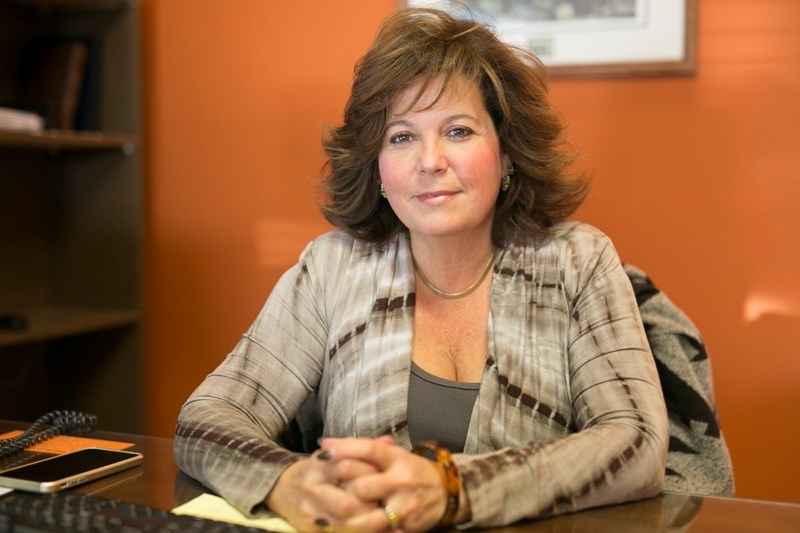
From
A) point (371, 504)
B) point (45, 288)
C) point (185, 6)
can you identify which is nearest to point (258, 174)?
point (185, 6)

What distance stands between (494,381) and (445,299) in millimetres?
251

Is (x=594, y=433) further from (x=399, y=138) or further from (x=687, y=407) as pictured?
(x=399, y=138)

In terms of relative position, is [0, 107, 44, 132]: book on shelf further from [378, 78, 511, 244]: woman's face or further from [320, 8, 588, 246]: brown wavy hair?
[378, 78, 511, 244]: woman's face

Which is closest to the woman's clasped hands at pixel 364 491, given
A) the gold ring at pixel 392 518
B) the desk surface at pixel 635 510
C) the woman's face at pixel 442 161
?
the gold ring at pixel 392 518

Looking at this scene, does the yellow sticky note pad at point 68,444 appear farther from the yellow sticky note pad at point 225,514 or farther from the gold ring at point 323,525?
the gold ring at point 323,525

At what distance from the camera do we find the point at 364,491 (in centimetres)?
106

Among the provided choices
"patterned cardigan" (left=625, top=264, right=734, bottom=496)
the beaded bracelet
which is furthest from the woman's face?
the beaded bracelet

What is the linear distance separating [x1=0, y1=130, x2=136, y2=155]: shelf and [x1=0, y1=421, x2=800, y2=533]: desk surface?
1.53 metres

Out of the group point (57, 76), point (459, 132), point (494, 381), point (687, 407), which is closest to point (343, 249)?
point (459, 132)

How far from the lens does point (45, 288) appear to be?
3.11 m

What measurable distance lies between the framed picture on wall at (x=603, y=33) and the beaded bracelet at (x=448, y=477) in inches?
56.9

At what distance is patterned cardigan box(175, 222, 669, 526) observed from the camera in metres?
1.16

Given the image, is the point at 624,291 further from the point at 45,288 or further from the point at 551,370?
the point at 45,288

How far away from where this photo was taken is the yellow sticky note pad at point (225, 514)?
43.0 inches
